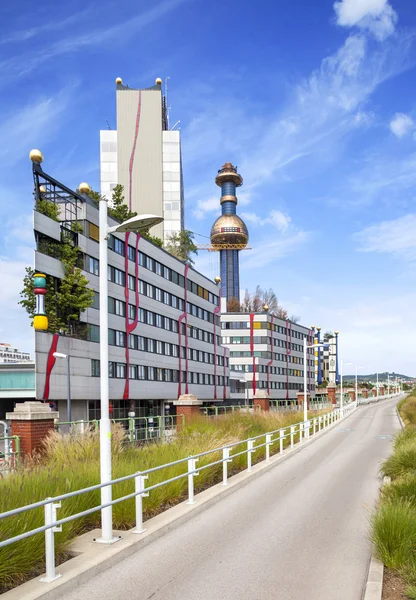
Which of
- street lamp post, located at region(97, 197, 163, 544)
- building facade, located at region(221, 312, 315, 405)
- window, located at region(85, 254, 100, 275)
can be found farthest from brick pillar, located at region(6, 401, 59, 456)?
building facade, located at region(221, 312, 315, 405)

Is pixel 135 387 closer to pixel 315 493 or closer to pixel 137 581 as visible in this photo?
pixel 315 493

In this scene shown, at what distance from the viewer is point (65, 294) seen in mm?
38875

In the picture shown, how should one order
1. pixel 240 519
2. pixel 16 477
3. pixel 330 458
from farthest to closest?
pixel 330 458 → pixel 240 519 → pixel 16 477

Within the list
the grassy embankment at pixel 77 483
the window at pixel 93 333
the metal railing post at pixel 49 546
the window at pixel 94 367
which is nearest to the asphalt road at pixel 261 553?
the metal railing post at pixel 49 546

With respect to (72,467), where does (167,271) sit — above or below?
above

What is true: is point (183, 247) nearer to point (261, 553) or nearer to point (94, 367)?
point (94, 367)

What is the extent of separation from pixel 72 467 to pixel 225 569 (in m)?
4.89

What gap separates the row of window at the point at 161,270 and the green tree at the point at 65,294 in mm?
6342

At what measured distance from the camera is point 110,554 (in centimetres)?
775

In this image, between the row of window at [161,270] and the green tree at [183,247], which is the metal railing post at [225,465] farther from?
the green tree at [183,247]

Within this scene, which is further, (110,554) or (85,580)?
(110,554)

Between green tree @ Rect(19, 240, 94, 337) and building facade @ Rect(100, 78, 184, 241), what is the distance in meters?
47.8

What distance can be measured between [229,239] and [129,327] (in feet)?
308

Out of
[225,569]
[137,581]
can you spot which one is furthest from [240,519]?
[137,581]
